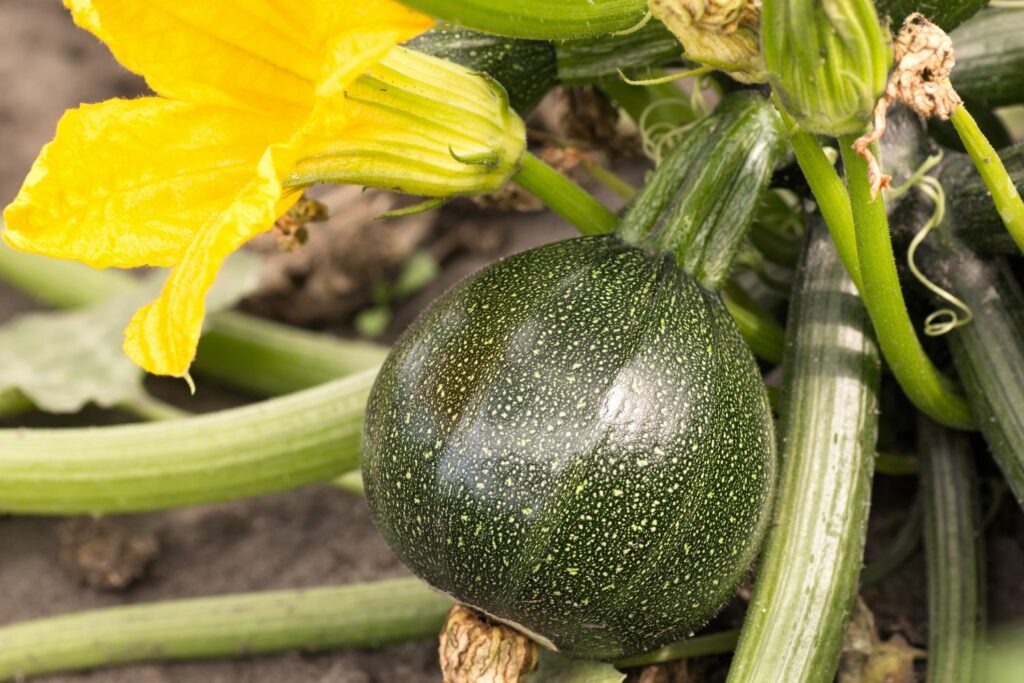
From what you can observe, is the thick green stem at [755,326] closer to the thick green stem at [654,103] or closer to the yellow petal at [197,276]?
the thick green stem at [654,103]

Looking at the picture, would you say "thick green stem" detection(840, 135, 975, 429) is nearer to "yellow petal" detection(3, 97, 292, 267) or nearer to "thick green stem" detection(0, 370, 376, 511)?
"yellow petal" detection(3, 97, 292, 267)

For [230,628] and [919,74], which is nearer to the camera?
[919,74]

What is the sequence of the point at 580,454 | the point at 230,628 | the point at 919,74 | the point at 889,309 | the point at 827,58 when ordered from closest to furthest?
the point at 827,58, the point at 919,74, the point at 580,454, the point at 889,309, the point at 230,628

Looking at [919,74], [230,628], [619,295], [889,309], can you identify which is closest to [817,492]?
[889,309]

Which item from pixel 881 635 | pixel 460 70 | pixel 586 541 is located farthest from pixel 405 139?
pixel 881 635

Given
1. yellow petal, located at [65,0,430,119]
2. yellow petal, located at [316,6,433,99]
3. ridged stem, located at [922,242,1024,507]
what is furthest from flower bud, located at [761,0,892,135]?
ridged stem, located at [922,242,1024,507]

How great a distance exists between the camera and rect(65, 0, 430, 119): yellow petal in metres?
1.44

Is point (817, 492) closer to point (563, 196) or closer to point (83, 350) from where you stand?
point (563, 196)

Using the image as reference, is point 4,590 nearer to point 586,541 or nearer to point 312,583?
point 312,583

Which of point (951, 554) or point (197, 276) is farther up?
point (197, 276)

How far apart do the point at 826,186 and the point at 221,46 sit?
2.42ft

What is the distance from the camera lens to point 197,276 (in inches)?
50.8

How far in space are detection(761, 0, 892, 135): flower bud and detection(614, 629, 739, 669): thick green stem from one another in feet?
2.81

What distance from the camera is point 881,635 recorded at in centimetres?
197
